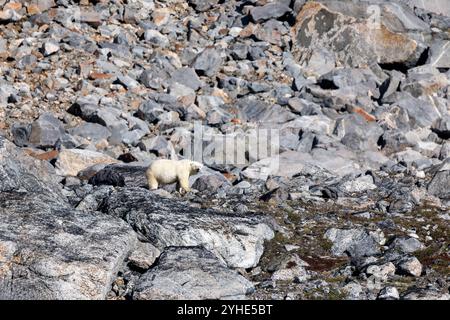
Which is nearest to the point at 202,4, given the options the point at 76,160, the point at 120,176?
the point at 76,160

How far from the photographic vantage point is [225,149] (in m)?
17.5

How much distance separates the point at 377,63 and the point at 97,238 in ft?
51.8

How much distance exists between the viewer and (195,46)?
23812mm

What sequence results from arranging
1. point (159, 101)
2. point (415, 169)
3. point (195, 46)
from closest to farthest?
point (415, 169), point (159, 101), point (195, 46)

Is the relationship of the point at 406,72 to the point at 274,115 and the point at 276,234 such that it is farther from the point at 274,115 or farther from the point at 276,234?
the point at 276,234

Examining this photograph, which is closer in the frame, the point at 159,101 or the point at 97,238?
the point at 97,238

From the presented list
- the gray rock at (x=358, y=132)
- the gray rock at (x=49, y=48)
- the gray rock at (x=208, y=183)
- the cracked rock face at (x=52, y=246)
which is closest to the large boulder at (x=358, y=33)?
the gray rock at (x=358, y=132)

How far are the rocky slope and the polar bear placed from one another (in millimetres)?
353

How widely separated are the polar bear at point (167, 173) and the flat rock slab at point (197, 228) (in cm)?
339

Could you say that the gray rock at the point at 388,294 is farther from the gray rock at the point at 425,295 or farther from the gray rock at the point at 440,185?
the gray rock at the point at 440,185

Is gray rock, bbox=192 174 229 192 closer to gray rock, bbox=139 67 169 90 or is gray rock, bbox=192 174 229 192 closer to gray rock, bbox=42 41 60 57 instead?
gray rock, bbox=139 67 169 90

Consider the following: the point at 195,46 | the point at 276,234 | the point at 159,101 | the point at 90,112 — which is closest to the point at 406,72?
the point at 195,46

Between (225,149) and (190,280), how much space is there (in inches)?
344

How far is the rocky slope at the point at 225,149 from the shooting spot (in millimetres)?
9523
